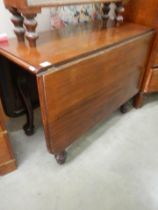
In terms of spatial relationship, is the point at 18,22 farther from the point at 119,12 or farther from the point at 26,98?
the point at 119,12

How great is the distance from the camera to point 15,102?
1224mm

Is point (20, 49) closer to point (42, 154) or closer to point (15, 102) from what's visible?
point (15, 102)

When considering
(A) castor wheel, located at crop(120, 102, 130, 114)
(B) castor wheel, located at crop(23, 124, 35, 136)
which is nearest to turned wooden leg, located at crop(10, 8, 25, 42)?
(B) castor wheel, located at crop(23, 124, 35, 136)

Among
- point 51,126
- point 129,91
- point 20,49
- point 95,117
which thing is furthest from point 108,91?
point 20,49

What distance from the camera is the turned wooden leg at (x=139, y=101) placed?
1584 millimetres

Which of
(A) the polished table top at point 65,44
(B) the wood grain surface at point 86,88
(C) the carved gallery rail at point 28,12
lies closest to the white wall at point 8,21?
(A) the polished table top at point 65,44

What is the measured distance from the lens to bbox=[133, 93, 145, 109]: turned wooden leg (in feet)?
5.20

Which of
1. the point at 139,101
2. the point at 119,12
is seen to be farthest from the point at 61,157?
the point at 119,12

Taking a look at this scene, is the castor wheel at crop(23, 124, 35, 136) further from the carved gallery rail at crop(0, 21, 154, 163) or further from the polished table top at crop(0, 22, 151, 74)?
the polished table top at crop(0, 22, 151, 74)

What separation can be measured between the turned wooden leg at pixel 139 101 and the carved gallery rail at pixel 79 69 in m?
0.29

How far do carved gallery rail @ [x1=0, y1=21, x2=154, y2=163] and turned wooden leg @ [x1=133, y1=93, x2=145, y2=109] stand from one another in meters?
0.29

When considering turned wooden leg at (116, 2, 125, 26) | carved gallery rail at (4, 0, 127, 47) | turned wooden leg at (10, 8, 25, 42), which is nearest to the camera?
carved gallery rail at (4, 0, 127, 47)

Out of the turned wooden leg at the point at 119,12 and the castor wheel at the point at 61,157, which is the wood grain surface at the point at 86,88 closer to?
the castor wheel at the point at 61,157

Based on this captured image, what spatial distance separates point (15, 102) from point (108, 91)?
0.61 m
